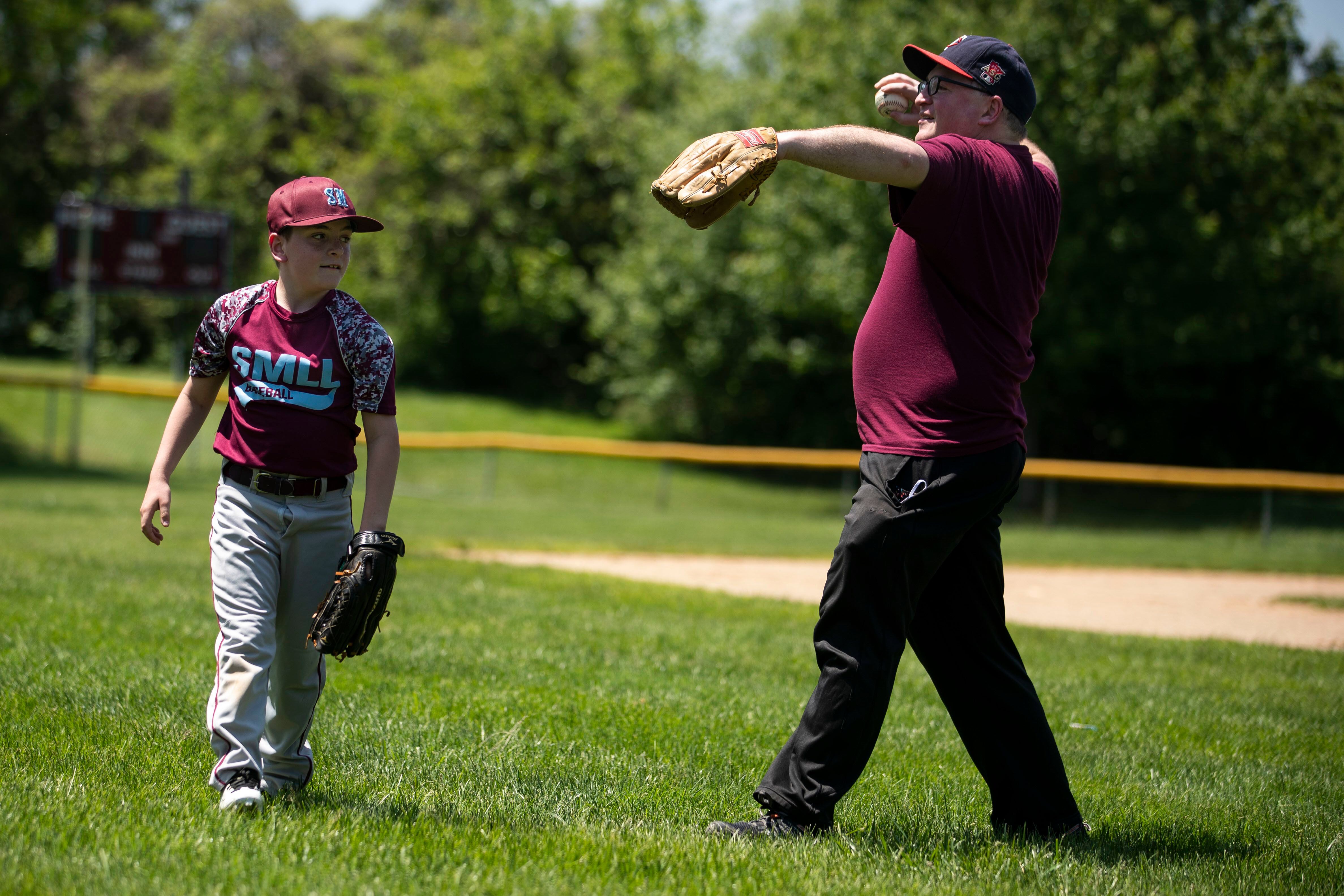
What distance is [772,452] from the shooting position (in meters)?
21.0

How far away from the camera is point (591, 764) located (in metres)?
4.18

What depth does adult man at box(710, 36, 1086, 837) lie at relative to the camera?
3205mm

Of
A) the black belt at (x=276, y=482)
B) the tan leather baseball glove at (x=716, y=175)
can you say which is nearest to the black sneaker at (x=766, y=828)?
the black belt at (x=276, y=482)

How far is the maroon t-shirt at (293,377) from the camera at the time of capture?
3.45m

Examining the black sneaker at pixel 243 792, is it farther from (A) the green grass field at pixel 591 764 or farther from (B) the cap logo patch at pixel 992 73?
(B) the cap logo patch at pixel 992 73

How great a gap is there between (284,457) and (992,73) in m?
2.23

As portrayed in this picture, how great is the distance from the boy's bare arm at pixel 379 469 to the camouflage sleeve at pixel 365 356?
48 mm

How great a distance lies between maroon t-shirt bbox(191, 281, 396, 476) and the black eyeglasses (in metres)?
1.68

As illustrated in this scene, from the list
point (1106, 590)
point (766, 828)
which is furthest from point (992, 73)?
point (1106, 590)

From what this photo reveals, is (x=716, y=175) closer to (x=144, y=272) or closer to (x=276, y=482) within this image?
(x=276, y=482)

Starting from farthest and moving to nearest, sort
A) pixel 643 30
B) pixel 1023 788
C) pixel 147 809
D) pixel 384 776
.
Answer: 1. pixel 643 30
2. pixel 384 776
3. pixel 1023 788
4. pixel 147 809

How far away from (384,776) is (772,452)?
17.4 metres

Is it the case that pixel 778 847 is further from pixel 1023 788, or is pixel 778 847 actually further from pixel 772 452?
pixel 772 452

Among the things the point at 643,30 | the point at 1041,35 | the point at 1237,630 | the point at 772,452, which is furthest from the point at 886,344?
the point at 643,30
